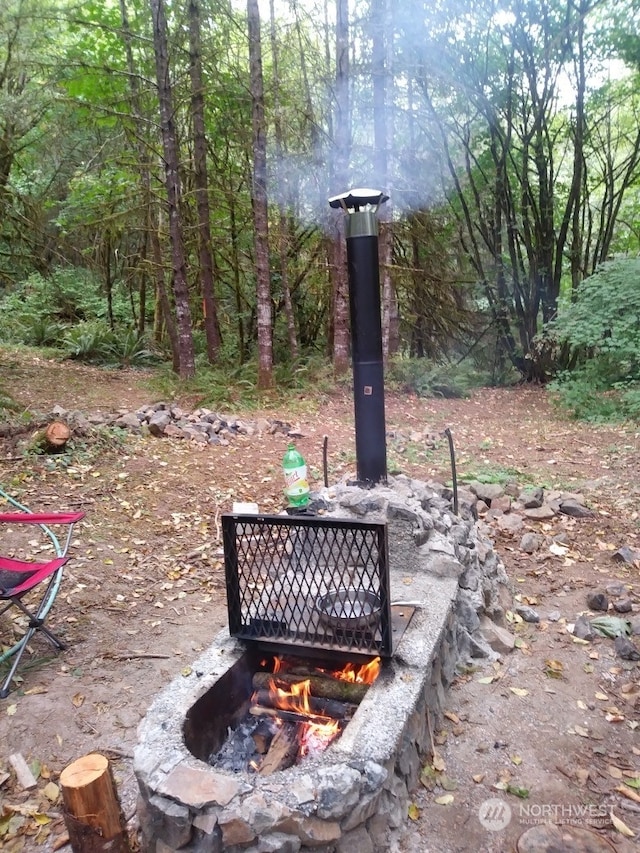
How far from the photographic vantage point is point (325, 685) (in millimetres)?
2475

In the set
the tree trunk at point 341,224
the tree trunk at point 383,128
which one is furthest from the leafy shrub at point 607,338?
the tree trunk at point 341,224

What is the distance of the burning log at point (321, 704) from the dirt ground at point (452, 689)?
0.39m

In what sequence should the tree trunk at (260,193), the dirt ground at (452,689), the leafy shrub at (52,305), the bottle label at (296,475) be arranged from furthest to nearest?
the leafy shrub at (52,305) → the tree trunk at (260,193) → the bottle label at (296,475) → the dirt ground at (452,689)

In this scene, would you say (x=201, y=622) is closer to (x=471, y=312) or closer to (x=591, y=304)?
(x=591, y=304)

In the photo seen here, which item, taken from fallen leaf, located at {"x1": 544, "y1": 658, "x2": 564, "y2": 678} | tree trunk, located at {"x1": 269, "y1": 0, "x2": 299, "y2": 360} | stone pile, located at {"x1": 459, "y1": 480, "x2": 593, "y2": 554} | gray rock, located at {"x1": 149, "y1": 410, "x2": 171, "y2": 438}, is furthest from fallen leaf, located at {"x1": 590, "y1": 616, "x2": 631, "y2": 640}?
tree trunk, located at {"x1": 269, "y1": 0, "x2": 299, "y2": 360}

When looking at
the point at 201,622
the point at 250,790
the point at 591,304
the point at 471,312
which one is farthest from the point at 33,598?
the point at 471,312

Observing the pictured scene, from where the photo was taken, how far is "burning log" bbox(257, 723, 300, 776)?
6.94 ft

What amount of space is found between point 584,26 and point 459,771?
1267 cm

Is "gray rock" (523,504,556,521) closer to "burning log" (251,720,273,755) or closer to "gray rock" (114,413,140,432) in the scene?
"burning log" (251,720,273,755)

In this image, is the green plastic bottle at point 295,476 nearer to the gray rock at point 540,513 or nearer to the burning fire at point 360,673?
the burning fire at point 360,673

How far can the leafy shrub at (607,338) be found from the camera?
28.1 ft

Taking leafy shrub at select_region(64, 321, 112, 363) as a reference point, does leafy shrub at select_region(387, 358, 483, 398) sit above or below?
below

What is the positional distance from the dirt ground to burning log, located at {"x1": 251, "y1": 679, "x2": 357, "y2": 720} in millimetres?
391

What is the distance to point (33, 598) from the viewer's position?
3631 millimetres
